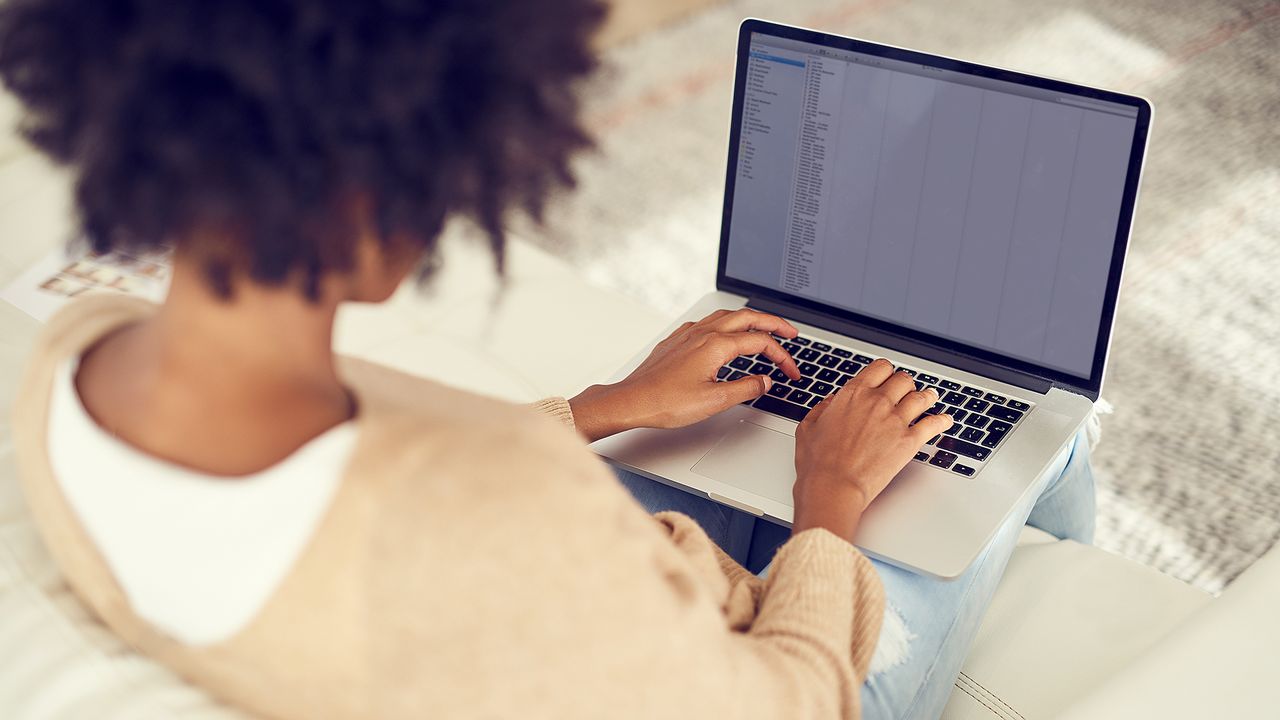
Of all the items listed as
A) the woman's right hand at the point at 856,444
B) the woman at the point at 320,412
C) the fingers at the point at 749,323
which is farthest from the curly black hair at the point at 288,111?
the fingers at the point at 749,323

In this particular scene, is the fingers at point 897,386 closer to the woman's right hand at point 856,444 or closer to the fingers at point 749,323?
the woman's right hand at point 856,444

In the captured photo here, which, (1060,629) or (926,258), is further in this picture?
(926,258)

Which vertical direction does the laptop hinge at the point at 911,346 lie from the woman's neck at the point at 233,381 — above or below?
below

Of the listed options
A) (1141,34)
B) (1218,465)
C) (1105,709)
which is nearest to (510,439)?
(1105,709)

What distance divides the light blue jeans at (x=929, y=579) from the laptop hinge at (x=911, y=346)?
7 centimetres

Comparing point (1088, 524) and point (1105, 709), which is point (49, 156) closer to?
point (1105, 709)

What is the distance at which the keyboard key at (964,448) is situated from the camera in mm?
1058

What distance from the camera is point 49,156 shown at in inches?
23.8

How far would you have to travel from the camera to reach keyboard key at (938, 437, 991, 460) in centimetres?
106

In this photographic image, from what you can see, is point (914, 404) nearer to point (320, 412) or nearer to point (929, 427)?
point (929, 427)

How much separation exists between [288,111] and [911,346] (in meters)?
0.82

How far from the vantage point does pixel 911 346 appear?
120 cm

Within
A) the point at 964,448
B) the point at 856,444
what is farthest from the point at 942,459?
the point at 856,444

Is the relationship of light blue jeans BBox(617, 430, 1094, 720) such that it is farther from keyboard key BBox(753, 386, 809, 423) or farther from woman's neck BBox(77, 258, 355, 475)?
woman's neck BBox(77, 258, 355, 475)
